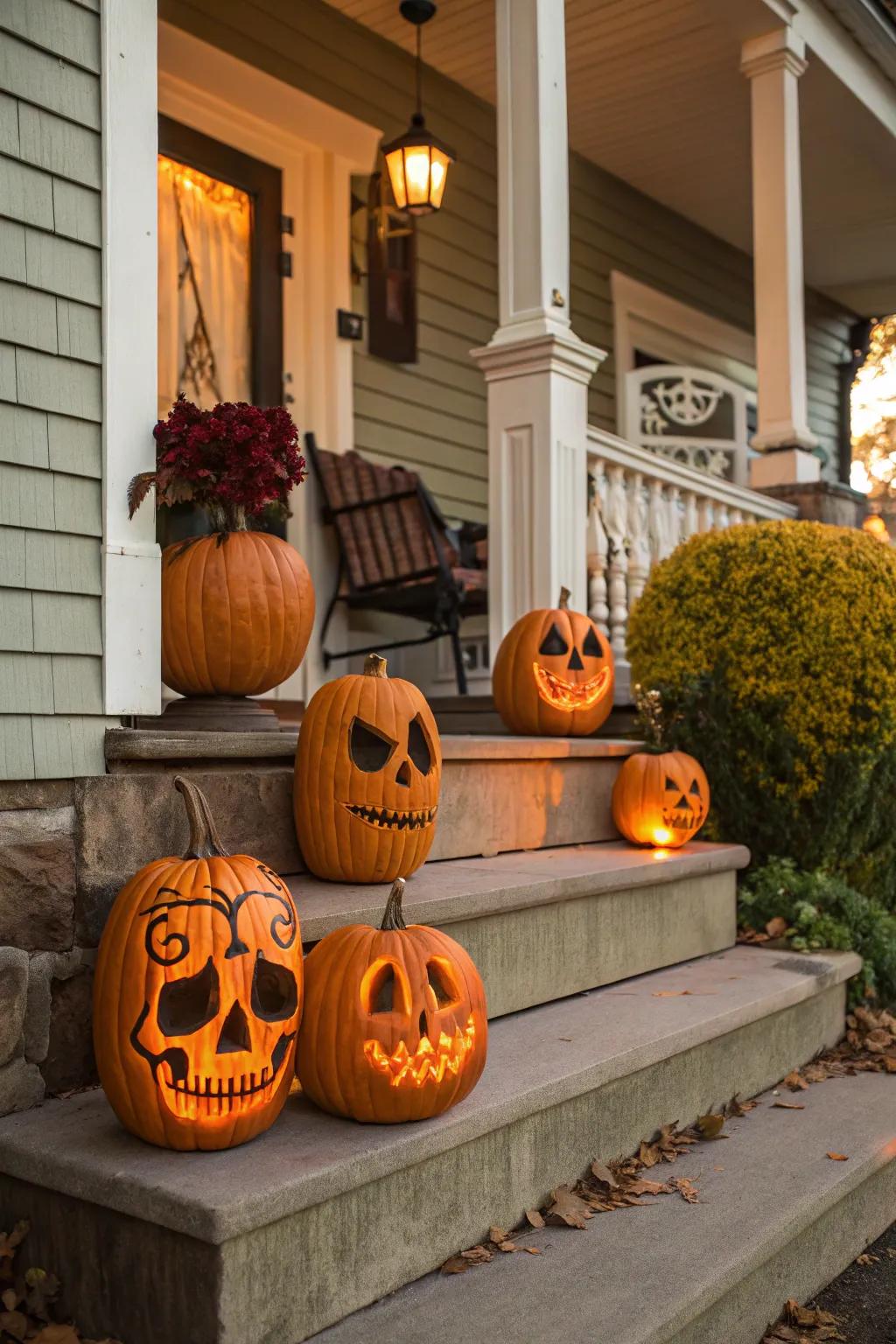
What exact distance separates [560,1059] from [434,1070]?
18.3 inches

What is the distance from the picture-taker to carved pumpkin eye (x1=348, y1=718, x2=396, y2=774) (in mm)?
2621

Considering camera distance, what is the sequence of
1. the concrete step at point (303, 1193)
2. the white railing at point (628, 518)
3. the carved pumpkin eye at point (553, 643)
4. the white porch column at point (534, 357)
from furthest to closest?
the white railing at point (628, 518) < the white porch column at point (534, 357) < the carved pumpkin eye at point (553, 643) < the concrete step at point (303, 1193)

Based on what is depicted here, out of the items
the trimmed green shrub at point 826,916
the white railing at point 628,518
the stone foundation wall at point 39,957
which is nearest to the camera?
the stone foundation wall at point 39,957

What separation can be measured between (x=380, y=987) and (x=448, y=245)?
515 cm

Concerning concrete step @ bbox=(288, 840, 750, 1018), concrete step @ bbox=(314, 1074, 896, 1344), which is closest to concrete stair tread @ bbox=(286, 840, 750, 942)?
concrete step @ bbox=(288, 840, 750, 1018)

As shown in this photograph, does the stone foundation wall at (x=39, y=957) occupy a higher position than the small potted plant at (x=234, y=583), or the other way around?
the small potted plant at (x=234, y=583)

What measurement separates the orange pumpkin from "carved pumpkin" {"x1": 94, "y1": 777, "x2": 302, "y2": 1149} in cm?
84

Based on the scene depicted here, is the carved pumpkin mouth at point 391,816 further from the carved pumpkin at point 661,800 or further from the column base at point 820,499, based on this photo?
the column base at point 820,499

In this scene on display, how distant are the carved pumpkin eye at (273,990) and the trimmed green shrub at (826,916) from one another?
2.02 metres

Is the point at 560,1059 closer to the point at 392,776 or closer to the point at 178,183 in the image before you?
the point at 392,776

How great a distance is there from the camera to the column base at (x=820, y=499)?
238 inches

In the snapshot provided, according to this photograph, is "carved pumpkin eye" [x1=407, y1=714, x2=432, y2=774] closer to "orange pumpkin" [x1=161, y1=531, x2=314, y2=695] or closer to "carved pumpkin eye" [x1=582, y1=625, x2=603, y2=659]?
"orange pumpkin" [x1=161, y1=531, x2=314, y2=695]

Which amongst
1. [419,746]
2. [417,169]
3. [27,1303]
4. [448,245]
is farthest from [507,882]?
[448,245]

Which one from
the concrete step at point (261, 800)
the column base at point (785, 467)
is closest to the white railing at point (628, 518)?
the column base at point (785, 467)
